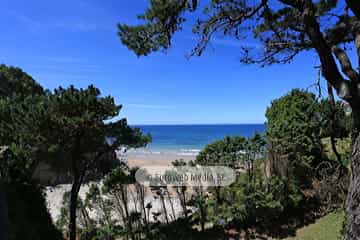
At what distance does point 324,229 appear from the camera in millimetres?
5180

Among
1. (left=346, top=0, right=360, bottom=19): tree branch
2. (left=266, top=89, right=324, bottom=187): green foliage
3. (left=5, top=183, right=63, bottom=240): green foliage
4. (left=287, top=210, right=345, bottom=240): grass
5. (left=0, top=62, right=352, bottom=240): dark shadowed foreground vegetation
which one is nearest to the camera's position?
(left=346, top=0, right=360, bottom=19): tree branch

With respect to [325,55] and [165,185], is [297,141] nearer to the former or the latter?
[165,185]

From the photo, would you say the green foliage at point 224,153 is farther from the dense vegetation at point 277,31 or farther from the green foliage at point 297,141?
the dense vegetation at point 277,31

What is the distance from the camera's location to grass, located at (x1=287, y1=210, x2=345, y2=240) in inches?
191

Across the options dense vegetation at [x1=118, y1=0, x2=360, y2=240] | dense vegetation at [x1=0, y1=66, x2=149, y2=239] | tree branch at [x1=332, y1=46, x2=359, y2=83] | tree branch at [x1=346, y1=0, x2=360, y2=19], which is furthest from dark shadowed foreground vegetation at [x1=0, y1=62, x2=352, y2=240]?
tree branch at [x1=346, y1=0, x2=360, y2=19]

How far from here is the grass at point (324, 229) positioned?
15.9 feet

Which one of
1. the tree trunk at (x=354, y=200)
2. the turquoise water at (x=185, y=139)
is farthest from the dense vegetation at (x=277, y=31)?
the turquoise water at (x=185, y=139)

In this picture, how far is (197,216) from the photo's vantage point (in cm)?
598

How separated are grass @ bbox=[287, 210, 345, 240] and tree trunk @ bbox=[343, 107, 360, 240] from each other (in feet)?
9.71

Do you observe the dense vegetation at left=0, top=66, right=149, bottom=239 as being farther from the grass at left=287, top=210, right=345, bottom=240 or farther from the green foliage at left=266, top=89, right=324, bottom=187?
the grass at left=287, top=210, right=345, bottom=240

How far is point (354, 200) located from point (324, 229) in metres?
3.59

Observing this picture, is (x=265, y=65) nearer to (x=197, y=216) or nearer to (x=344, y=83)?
(x=344, y=83)

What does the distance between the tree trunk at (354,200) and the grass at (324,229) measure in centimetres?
296

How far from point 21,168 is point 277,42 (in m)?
4.69
